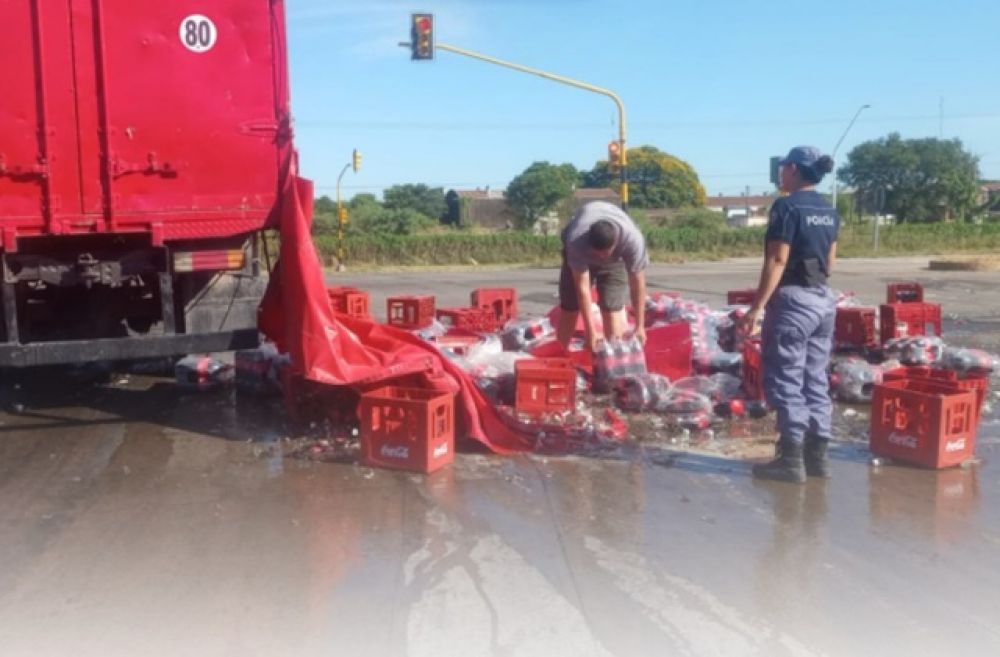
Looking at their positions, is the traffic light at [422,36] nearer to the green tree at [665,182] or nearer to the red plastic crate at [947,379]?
the red plastic crate at [947,379]

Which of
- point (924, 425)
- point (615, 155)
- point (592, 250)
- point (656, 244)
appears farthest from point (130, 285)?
point (656, 244)

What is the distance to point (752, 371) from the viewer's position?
7.84m

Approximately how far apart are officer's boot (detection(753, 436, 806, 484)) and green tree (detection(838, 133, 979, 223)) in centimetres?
8447

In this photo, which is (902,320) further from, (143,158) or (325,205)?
(325,205)

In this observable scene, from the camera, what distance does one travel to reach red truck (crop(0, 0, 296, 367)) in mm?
6379

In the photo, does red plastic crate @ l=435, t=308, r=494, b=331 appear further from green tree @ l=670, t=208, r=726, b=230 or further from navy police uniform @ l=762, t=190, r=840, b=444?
green tree @ l=670, t=208, r=726, b=230

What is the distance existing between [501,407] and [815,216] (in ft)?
8.81

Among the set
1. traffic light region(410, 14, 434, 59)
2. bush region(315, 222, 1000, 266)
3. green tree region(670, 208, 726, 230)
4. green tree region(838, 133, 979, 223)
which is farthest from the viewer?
green tree region(838, 133, 979, 223)

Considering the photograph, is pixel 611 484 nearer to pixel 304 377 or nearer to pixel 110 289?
pixel 304 377

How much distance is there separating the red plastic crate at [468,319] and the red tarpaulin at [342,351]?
350 cm

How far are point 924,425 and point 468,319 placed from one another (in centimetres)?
529

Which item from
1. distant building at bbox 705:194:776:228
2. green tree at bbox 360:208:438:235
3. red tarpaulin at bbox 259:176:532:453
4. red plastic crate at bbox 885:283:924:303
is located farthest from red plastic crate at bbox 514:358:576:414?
distant building at bbox 705:194:776:228

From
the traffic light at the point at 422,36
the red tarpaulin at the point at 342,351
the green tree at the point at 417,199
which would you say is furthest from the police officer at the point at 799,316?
the green tree at the point at 417,199

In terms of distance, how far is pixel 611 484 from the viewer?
5.90 m
